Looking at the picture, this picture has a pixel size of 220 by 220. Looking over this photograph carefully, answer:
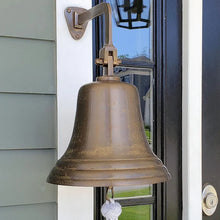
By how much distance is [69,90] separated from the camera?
1.06m

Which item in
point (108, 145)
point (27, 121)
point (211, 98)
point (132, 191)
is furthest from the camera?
point (211, 98)

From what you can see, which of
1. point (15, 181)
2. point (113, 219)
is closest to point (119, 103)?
point (113, 219)

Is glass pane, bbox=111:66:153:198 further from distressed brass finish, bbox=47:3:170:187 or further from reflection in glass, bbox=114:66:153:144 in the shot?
distressed brass finish, bbox=47:3:170:187

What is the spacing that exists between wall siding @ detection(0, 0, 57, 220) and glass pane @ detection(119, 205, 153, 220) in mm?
291

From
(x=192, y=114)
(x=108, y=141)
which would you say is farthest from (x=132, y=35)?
(x=108, y=141)

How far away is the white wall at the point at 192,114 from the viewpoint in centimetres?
130

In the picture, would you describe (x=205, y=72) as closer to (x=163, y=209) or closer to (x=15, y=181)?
(x=163, y=209)

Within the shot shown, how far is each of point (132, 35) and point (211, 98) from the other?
38cm

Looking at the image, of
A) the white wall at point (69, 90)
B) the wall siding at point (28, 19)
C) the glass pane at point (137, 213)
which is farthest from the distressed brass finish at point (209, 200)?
the wall siding at point (28, 19)

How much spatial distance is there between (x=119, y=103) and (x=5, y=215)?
0.45 metres

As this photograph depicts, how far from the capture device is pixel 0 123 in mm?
996

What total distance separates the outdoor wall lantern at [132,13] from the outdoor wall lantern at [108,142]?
1.32ft

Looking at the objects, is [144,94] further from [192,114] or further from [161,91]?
[192,114]

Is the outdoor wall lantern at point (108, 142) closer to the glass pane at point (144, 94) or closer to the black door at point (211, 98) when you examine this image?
the glass pane at point (144, 94)
